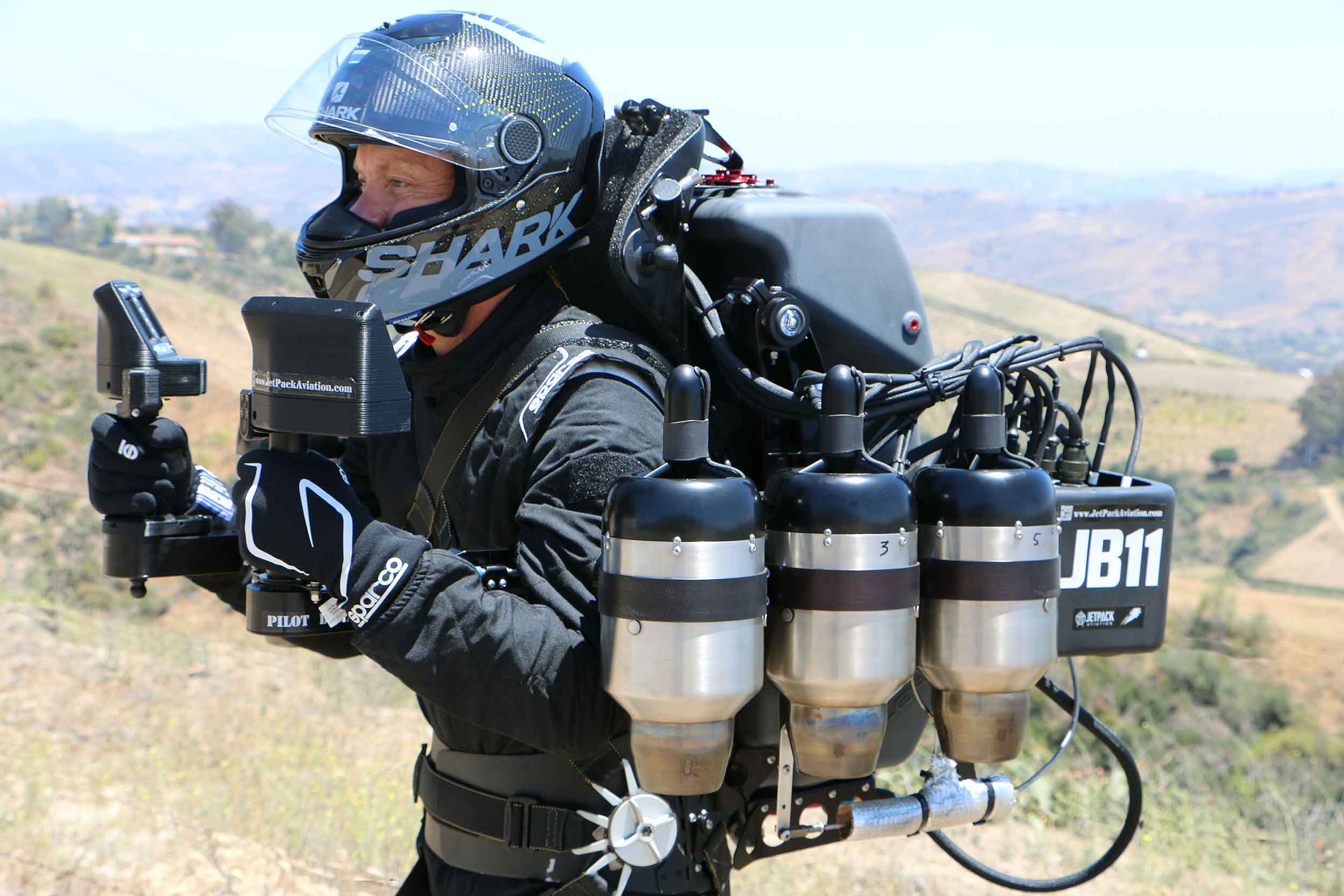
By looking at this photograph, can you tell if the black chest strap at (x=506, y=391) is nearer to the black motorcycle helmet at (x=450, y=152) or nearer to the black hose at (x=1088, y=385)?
the black motorcycle helmet at (x=450, y=152)

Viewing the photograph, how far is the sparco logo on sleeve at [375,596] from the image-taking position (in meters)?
1.99

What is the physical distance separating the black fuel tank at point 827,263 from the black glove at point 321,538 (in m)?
1.03

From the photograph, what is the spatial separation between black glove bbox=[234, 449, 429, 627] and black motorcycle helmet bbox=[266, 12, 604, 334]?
70 centimetres

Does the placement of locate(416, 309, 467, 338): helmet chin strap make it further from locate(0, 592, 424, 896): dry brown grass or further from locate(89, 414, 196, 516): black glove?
locate(0, 592, 424, 896): dry brown grass

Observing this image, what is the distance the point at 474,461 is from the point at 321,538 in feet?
1.59

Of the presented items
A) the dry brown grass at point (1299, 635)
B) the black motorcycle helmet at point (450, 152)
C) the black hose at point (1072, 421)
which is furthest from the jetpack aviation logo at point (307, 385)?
the dry brown grass at point (1299, 635)

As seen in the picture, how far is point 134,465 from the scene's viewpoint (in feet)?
9.34

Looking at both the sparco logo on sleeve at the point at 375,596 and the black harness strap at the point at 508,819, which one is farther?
the black harness strap at the point at 508,819

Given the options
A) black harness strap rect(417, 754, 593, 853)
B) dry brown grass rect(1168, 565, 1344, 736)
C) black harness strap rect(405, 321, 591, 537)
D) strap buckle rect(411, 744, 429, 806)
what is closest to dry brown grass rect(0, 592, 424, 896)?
strap buckle rect(411, 744, 429, 806)

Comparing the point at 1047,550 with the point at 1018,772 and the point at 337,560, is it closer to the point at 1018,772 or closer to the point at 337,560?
the point at 337,560

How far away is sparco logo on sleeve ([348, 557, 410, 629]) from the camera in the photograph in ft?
6.53

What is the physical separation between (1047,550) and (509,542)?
3.29ft

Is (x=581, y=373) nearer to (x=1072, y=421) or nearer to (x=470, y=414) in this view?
(x=470, y=414)

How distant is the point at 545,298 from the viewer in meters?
2.74
